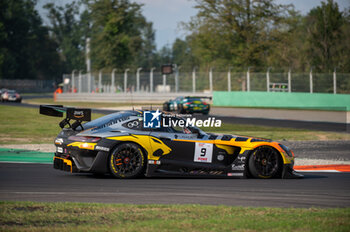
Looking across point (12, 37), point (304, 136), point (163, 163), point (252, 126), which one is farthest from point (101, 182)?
point (12, 37)

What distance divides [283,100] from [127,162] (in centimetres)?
3114

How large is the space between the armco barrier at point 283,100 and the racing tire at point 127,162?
28.9m

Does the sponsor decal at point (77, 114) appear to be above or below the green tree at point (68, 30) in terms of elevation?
below

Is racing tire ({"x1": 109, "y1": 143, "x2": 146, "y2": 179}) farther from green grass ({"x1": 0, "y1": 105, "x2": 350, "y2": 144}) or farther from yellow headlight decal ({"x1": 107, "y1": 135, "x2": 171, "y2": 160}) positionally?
green grass ({"x1": 0, "y1": 105, "x2": 350, "y2": 144})

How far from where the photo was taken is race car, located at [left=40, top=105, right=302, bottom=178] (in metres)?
9.68

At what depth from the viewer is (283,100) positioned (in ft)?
130

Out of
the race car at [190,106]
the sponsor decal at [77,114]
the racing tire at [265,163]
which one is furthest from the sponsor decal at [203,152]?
the race car at [190,106]

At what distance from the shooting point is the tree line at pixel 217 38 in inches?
1794

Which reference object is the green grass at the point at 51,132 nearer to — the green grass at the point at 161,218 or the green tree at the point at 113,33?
the green grass at the point at 161,218

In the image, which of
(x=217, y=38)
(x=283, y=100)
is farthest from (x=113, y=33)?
(x=283, y=100)

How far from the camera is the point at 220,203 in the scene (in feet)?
24.8

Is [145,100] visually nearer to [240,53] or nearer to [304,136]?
[240,53]

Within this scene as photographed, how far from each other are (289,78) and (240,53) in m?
15.6

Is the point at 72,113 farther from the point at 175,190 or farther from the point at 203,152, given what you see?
the point at 175,190
